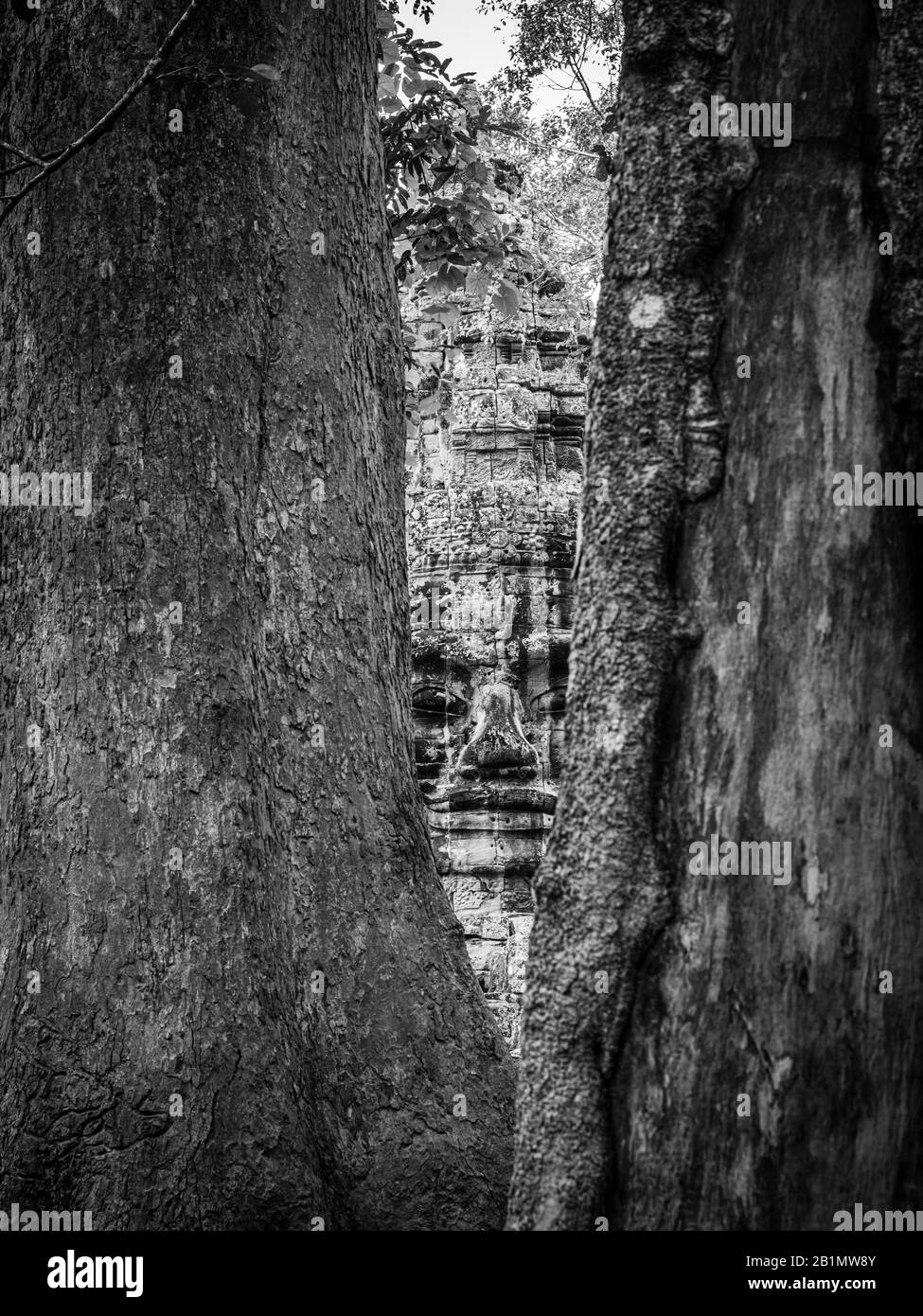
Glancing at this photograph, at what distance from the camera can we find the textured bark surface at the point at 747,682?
6.57 feet

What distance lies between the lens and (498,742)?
31.3ft

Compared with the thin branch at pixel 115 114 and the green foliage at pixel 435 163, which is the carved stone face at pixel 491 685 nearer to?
the green foliage at pixel 435 163

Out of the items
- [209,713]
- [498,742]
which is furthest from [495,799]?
[209,713]

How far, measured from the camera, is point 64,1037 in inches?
112

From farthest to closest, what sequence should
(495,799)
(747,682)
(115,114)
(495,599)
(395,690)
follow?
(495,599) < (495,799) < (395,690) < (115,114) < (747,682)

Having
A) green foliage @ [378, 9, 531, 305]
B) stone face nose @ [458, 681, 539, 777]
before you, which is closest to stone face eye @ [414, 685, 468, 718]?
stone face nose @ [458, 681, 539, 777]

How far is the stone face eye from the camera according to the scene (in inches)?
390

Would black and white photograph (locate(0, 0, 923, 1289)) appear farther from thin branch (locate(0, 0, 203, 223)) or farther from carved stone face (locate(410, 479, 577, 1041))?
carved stone face (locate(410, 479, 577, 1041))

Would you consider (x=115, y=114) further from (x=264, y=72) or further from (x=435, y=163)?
(x=435, y=163)

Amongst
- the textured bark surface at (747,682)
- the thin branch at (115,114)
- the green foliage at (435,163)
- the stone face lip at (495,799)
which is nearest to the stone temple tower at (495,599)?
the stone face lip at (495,799)

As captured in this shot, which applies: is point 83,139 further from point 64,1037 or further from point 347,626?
point 64,1037

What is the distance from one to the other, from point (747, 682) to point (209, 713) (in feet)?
4.42
